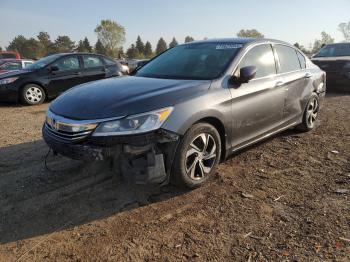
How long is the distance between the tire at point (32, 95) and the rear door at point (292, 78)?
6.88 metres

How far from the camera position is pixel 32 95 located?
384 inches

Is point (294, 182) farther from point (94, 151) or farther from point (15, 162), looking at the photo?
point (15, 162)

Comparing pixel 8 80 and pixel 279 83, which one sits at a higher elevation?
pixel 8 80

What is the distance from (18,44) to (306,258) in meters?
83.7

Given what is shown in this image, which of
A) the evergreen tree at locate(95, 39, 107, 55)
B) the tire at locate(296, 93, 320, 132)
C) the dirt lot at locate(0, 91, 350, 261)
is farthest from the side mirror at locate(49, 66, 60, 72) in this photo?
the evergreen tree at locate(95, 39, 107, 55)

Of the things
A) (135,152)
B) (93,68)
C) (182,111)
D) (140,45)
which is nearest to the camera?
(135,152)

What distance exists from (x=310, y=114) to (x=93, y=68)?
6826mm

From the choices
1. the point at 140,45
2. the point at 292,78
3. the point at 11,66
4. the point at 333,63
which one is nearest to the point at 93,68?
the point at 11,66

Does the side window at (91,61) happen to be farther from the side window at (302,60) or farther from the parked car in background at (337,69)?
the parked car in background at (337,69)

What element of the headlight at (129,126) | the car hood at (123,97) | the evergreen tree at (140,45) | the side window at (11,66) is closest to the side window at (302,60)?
the car hood at (123,97)

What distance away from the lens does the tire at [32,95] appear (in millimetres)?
9641

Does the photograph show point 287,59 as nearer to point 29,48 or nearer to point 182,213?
point 182,213

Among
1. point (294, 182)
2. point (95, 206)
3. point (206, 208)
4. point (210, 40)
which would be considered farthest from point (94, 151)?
point (210, 40)

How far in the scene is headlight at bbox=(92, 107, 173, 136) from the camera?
3.41m
